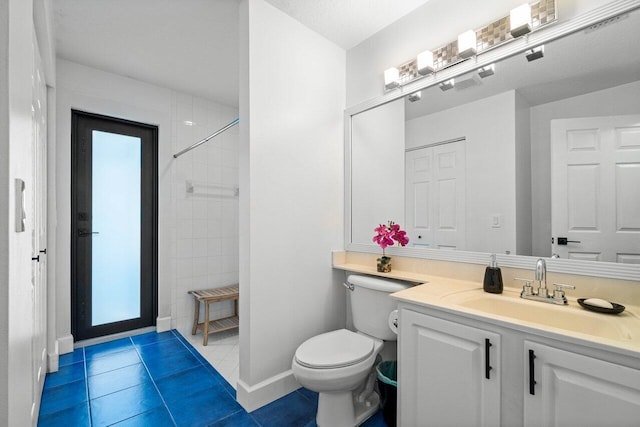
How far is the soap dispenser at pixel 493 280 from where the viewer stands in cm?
142

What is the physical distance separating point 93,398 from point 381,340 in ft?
6.12

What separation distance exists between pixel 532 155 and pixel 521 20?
2.13 ft

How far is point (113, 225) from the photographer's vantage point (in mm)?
2791

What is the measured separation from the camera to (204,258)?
10.4ft

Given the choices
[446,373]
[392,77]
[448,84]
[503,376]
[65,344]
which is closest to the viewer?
[503,376]

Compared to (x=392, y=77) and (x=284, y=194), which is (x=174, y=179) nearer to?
(x=284, y=194)

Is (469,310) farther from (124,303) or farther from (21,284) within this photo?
(124,303)

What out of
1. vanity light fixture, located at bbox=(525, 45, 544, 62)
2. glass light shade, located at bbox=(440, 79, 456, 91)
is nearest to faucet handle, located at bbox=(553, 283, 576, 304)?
vanity light fixture, located at bbox=(525, 45, 544, 62)

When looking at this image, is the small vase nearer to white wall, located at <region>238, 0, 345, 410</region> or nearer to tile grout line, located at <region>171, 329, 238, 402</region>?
white wall, located at <region>238, 0, 345, 410</region>

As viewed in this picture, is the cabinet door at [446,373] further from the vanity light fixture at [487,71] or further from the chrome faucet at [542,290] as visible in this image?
the vanity light fixture at [487,71]

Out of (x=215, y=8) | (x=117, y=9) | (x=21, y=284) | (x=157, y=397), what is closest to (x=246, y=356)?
(x=157, y=397)

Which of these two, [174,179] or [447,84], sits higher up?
[447,84]

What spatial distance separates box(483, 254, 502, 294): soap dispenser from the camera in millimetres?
1419

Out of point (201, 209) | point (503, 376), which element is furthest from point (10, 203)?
point (201, 209)
